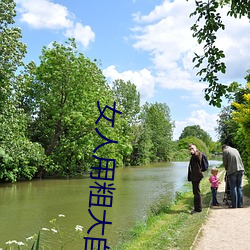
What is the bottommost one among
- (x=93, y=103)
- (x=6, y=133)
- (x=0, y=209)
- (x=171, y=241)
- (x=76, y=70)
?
(x=0, y=209)

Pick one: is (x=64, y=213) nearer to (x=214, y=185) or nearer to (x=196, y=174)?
(x=196, y=174)

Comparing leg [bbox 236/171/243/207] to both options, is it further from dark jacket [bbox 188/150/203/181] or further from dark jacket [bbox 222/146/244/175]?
dark jacket [bbox 188/150/203/181]

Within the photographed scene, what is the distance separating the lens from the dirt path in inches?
252

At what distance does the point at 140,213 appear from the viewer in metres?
12.0

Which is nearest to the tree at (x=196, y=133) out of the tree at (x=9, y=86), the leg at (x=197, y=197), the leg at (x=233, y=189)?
the tree at (x=9, y=86)

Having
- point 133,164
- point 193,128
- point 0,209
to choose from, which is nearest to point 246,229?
Result: point 0,209

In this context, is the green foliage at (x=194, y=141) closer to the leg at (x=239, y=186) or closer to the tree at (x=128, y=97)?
the tree at (x=128, y=97)

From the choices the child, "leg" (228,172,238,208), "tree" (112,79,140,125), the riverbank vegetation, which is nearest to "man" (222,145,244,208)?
"leg" (228,172,238,208)

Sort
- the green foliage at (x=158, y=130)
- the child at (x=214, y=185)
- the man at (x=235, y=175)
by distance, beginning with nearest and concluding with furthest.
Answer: the man at (x=235, y=175), the child at (x=214, y=185), the green foliage at (x=158, y=130)

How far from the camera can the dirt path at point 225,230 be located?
21.0 ft

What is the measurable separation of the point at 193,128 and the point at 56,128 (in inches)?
4522

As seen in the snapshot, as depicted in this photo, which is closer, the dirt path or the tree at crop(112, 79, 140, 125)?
the dirt path

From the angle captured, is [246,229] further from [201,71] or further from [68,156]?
[68,156]

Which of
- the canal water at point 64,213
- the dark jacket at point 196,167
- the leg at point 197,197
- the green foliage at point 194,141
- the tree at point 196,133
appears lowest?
the canal water at point 64,213
